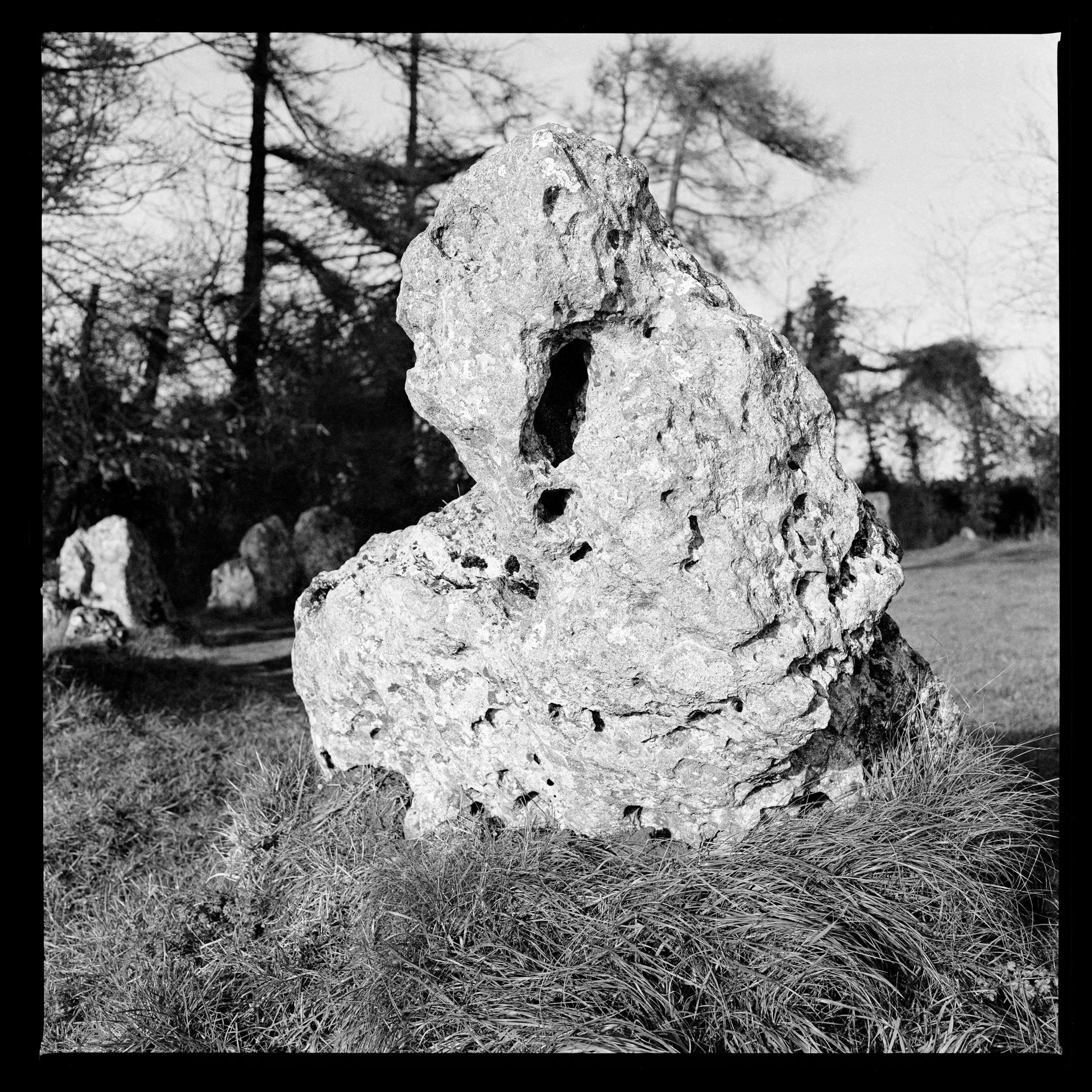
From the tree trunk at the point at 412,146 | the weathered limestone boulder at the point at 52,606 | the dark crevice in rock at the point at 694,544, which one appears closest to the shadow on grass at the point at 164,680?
the weathered limestone boulder at the point at 52,606

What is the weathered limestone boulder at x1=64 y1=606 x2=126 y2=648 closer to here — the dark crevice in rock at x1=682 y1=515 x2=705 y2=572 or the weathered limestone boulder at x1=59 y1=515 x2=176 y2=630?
the weathered limestone boulder at x1=59 y1=515 x2=176 y2=630

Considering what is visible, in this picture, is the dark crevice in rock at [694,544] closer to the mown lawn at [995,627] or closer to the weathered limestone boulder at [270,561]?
the mown lawn at [995,627]

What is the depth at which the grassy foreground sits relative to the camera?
2.64 metres

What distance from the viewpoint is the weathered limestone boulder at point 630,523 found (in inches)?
112

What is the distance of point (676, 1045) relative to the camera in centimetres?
253

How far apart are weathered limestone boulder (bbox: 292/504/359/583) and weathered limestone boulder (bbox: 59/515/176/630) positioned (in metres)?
2.47

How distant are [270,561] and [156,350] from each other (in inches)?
110

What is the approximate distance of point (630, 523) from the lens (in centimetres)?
285

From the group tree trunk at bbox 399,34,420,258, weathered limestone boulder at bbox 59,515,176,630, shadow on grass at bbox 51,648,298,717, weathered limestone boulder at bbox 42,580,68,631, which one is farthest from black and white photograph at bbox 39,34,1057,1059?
tree trunk at bbox 399,34,420,258

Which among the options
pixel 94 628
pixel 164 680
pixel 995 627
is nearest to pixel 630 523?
pixel 164 680

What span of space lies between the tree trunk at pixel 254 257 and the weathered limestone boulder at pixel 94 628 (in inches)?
149
